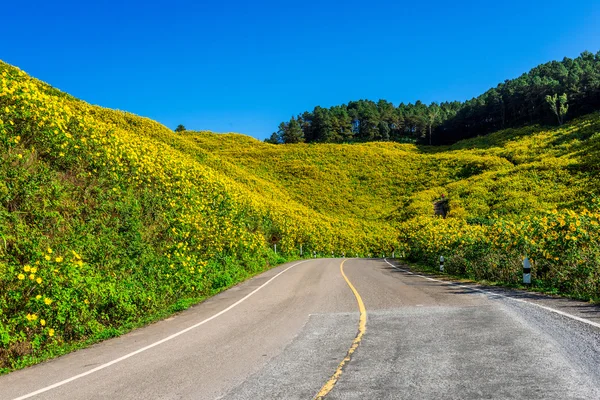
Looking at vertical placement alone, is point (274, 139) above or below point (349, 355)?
above

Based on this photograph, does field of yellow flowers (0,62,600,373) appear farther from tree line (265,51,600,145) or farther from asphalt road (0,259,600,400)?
tree line (265,51,600,145)

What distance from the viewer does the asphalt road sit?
13.8 feet

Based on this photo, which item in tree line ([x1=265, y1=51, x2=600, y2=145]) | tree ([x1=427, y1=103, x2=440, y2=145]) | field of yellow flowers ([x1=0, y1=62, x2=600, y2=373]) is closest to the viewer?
field of yellow flowers ([x1=0, y1=62, x2=600, y2=373])

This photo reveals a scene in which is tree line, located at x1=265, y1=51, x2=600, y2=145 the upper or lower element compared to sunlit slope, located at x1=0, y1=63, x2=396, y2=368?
upper

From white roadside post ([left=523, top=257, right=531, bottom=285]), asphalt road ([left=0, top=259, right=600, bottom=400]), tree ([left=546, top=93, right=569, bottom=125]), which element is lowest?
asphalt road ([left=0, top=259, right=600, bottom=400])

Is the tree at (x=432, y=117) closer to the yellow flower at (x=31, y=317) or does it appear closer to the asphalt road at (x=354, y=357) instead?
the asphalt road at (x=354, y=357)

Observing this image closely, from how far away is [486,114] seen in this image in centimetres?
10138

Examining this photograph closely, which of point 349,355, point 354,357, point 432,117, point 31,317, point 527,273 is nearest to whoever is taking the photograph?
point 354,357

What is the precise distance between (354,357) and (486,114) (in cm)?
11002

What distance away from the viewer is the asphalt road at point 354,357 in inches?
166

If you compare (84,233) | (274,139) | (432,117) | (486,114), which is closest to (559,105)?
(486,114)

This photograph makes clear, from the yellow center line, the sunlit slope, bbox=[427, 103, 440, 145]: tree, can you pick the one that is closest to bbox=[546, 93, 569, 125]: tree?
bbox=[427, 103, 440, 145]: tree

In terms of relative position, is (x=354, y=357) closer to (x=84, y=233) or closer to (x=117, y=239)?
(x=84, y=233)

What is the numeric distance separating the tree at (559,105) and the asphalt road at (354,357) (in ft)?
284
